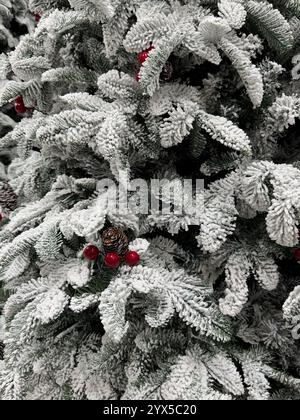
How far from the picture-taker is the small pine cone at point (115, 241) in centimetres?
83

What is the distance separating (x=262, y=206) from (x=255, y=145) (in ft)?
0.53

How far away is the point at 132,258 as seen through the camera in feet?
2.77

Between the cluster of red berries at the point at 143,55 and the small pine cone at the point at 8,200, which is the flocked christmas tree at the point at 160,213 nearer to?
the cluster of red berries at the point at 143,55

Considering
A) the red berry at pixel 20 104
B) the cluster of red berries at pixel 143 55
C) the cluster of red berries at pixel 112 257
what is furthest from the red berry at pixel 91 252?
the red berry at pixel 20 104

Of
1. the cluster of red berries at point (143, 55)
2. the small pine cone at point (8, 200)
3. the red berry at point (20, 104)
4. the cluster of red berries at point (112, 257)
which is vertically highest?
the cluster of red berries at point (143, 55)

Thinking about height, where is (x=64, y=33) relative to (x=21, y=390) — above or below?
above

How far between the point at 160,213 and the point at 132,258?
0.34ft

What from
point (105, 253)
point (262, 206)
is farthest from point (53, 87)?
point (262, 206)

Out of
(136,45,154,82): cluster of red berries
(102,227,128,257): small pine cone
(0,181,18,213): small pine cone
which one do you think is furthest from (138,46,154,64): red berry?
(0,181,18,213): small pine cone

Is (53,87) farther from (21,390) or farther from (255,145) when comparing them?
(21,390)

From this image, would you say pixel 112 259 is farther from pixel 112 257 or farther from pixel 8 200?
pixel 8 200

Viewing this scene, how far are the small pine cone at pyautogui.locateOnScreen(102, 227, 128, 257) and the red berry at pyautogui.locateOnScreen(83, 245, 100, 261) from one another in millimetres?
20

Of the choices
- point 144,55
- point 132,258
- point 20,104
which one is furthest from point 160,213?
point 20,104

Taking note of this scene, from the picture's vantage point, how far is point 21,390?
2.93 feet
